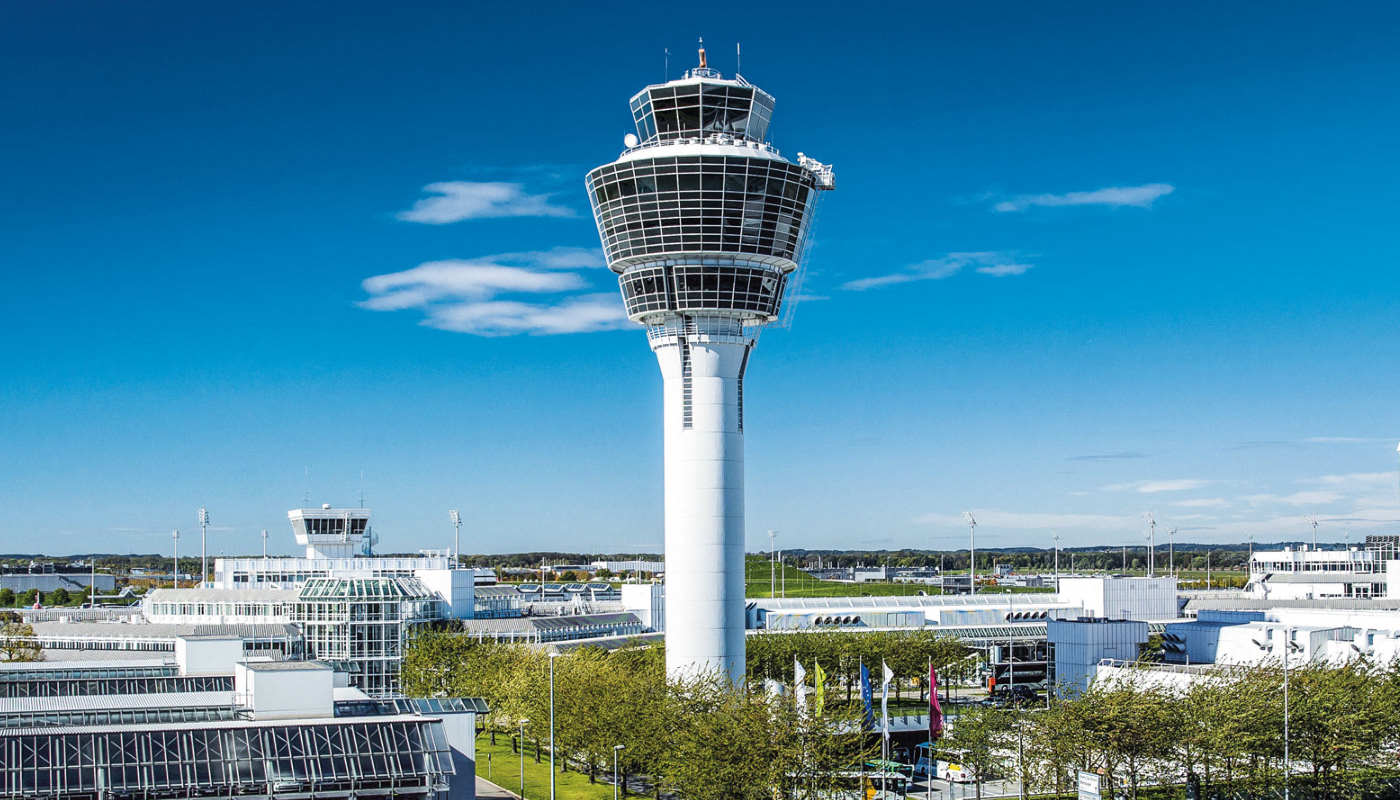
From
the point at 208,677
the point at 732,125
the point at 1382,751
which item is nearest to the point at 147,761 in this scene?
the point at 208,677

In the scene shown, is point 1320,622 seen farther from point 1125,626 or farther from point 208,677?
point 208,677

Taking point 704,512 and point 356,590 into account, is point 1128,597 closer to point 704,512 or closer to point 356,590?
point 704,512

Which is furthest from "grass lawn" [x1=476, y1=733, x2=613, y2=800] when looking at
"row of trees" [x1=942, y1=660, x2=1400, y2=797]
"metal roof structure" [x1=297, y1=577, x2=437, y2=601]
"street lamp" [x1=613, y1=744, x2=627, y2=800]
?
"row of trees" [x1=942, y1=660, x2=1400, y2=797]

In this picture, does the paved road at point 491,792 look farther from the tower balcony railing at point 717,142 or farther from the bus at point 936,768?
the tower balcony railing at point 717,142

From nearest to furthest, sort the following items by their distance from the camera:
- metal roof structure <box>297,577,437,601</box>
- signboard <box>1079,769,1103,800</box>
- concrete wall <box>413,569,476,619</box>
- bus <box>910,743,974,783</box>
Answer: signboard <box>1079,769,1103,800</box>, bus <box>910,743,974,783</box>, metal roof structure <box>297,577,437,601</box>, concrete wall <box>413,569,476,619</box>

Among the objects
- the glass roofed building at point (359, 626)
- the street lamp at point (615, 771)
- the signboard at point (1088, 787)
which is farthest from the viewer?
the glass roofed building at point (359, 626)

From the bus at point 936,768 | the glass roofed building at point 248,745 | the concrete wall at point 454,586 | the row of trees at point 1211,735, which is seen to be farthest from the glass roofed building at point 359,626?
the row of trees at point 1211,735

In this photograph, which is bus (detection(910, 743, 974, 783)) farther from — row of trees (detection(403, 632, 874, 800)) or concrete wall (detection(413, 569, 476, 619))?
concrete wall (detection(413, 569, 476, 619))

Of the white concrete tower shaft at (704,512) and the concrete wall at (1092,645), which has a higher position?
the white concrete tower shaft at (704,512)
